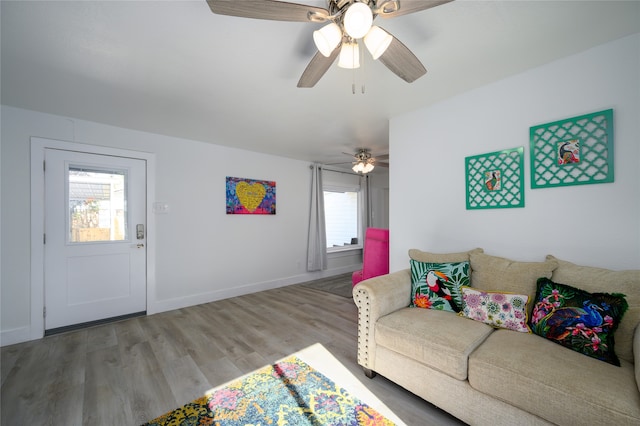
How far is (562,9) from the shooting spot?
141 cm

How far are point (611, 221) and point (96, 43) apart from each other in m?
3.66

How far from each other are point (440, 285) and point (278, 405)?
1.48 metres

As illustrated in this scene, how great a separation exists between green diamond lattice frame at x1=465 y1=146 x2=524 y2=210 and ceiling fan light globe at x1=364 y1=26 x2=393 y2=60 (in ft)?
5.19

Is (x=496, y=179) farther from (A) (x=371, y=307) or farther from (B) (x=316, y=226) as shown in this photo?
(B) (x=316, y=226)

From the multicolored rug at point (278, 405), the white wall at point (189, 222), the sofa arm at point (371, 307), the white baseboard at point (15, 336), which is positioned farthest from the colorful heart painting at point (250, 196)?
the sofa arm at point (371, 307)

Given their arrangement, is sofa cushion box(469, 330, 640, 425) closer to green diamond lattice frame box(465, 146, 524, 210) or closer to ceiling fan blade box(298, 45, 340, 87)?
green diamond lattice frame box(465, 146, 524, 210)

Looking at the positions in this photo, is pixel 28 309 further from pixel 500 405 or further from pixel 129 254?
pixel 500 405

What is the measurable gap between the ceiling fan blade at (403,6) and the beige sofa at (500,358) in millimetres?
1682

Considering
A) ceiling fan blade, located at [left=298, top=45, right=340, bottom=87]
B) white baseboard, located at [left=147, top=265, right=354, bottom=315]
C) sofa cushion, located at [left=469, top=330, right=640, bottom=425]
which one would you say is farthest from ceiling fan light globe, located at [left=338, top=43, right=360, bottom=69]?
white baseboard, located at [left=147, top=265, right=354, bottom=315]

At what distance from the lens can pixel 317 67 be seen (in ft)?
5.00

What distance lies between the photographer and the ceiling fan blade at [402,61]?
4.49 ft

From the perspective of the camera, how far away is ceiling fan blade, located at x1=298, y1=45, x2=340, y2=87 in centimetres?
144

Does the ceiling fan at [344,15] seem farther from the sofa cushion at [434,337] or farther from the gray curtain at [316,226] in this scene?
the gray curtain at [316,226]

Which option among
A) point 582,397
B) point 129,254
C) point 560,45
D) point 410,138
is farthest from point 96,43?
point 582,397
